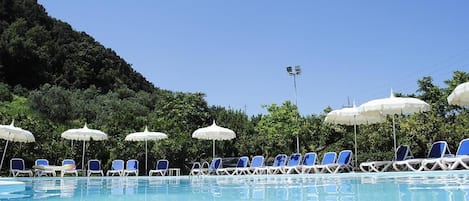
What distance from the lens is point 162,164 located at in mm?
17094

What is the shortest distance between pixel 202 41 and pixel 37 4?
34.6 metres

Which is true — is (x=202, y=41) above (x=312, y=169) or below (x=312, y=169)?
above

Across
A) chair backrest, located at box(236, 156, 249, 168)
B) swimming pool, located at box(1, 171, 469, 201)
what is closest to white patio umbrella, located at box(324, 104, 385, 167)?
chair backrest, located at box(236, 156, 249, 168)

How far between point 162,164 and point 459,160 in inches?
399

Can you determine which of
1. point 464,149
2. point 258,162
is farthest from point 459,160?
point 258,162

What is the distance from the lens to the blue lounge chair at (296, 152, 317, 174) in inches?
554

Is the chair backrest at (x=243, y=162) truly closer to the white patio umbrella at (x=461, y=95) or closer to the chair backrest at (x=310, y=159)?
the chair backrest at (x=310, y=159)

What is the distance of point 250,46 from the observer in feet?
72.4

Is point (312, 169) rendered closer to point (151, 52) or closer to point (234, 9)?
point (234, 9)

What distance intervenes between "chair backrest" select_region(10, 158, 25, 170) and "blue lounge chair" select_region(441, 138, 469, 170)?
41.5 ft

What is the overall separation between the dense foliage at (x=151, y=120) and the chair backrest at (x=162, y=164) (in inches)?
18.4

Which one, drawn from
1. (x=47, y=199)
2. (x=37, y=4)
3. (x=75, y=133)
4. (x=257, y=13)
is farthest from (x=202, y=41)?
(x=37, y=4)

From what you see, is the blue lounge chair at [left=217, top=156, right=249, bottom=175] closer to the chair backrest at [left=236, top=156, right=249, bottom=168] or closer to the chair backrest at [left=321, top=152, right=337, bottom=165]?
the chair backrest at [left=236, top=156, right=249, bottom=168]

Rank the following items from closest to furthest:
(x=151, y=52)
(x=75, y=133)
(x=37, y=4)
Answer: (x=75, y=133)
(x=151, y=52)
(x=37, y=4)
